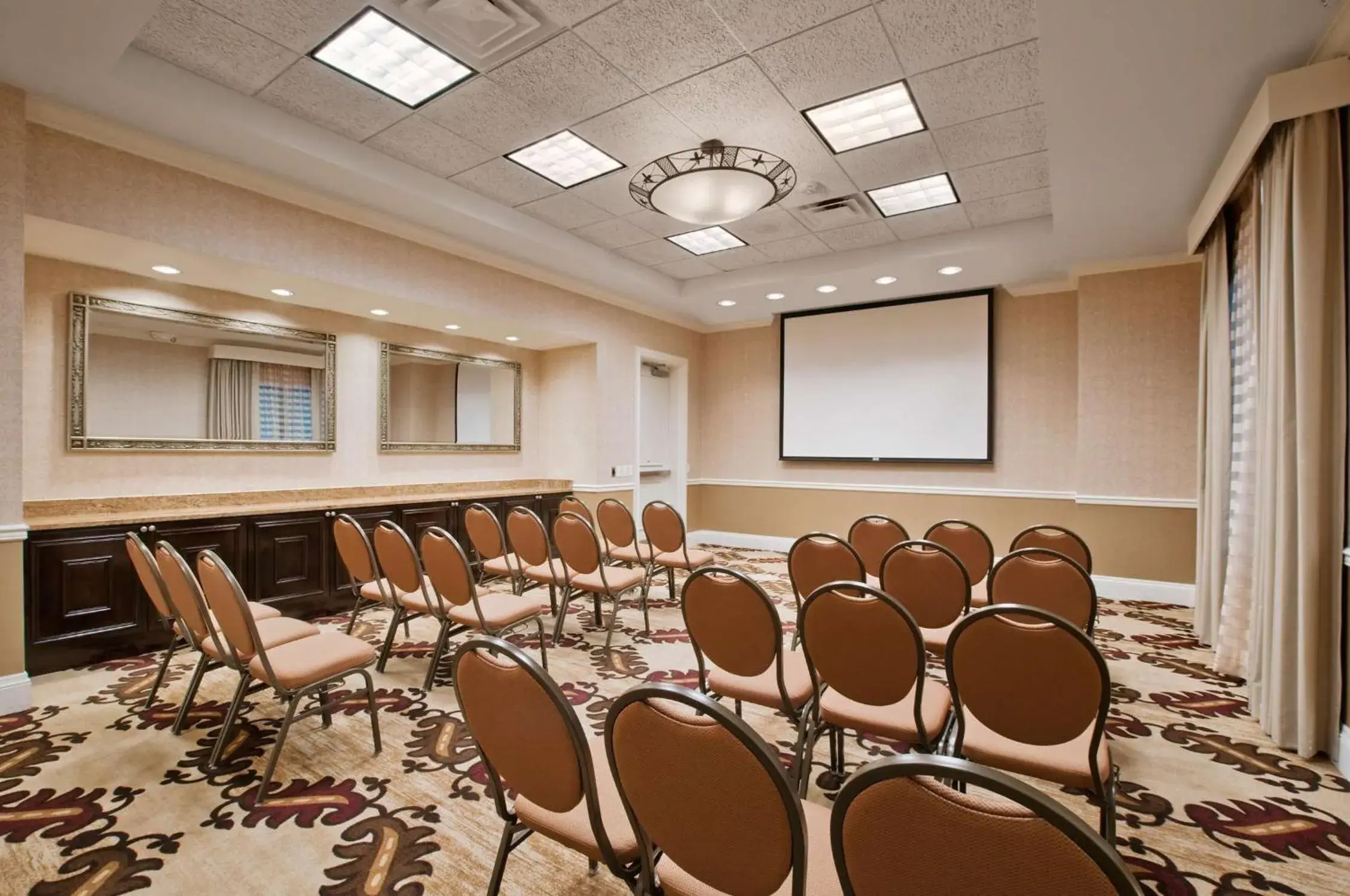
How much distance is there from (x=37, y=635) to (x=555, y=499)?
4.00 m

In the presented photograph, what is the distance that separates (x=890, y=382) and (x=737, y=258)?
8.11 ft

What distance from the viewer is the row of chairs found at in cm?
81

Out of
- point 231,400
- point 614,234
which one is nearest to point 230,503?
point 231,400

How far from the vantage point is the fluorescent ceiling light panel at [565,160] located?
381 centimetres

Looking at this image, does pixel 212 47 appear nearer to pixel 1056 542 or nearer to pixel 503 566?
pixel 503 566

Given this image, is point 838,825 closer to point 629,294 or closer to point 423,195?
point 423,195

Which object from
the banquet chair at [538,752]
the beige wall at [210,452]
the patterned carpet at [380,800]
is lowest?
the patterned carpet at [380,800]

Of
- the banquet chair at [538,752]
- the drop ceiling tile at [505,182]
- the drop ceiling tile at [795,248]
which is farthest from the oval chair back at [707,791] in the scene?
the drop ceiling tile at [795,248]

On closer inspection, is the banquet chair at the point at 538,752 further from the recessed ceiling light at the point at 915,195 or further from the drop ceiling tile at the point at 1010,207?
the drop ceiling tile at the point at 1010,207

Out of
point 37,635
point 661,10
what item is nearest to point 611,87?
point 661,10

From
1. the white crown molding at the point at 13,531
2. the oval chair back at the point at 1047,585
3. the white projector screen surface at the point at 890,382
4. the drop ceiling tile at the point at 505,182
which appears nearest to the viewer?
the oval chair back at the point at 1047,585

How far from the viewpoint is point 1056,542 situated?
11.0 ft

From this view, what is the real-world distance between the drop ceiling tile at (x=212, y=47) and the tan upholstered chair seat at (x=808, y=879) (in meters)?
3.77

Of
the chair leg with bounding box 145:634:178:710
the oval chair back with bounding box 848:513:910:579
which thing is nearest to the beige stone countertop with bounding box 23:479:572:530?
the chair leg with bounding box 145:634:178:710
